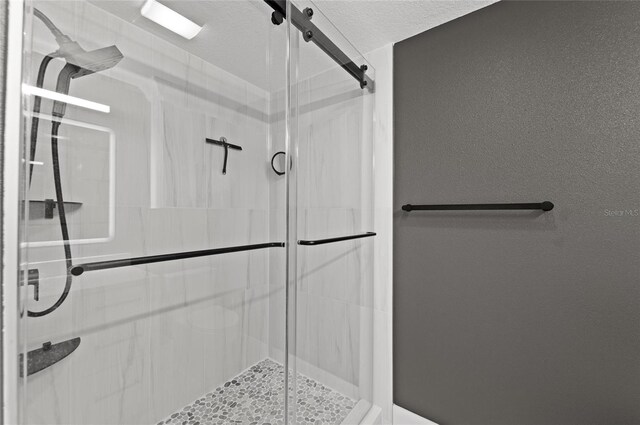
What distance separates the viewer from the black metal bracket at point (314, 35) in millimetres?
1085

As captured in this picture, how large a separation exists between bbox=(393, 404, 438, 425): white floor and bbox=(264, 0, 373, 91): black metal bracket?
66.7 inches

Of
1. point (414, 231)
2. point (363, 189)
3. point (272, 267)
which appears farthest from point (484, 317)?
point (272, 267)

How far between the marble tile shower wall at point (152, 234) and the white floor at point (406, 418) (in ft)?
2.79

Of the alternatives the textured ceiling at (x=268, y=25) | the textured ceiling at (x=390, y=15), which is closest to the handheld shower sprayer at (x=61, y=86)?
the textured ceiling at (x=268, y=25)

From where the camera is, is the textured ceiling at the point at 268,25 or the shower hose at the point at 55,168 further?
the textured ceiling at the point at 268,25

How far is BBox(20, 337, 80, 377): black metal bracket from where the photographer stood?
648 millimetres

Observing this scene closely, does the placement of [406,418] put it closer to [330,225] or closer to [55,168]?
[330,225]

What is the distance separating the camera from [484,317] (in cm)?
131

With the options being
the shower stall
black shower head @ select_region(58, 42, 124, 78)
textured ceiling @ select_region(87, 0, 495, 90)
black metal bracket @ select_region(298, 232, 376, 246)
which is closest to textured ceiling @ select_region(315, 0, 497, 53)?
textured ceiling @ select_region(87, 0, 495, 90)

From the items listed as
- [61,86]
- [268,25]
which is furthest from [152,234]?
[268,25]

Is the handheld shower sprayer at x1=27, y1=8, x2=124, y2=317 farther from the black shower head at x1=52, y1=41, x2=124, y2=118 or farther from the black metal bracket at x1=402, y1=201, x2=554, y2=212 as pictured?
the black metal bracket at x1=402, y1=201, x2=554, y2=212

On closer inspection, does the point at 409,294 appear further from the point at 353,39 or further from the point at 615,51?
the point at 353,39

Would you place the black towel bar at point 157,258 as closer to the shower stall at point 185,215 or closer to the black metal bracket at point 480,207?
the shower stall at point 185,215

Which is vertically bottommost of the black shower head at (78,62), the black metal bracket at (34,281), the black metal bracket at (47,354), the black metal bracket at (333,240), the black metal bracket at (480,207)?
the black metal bracket at (47,354)
